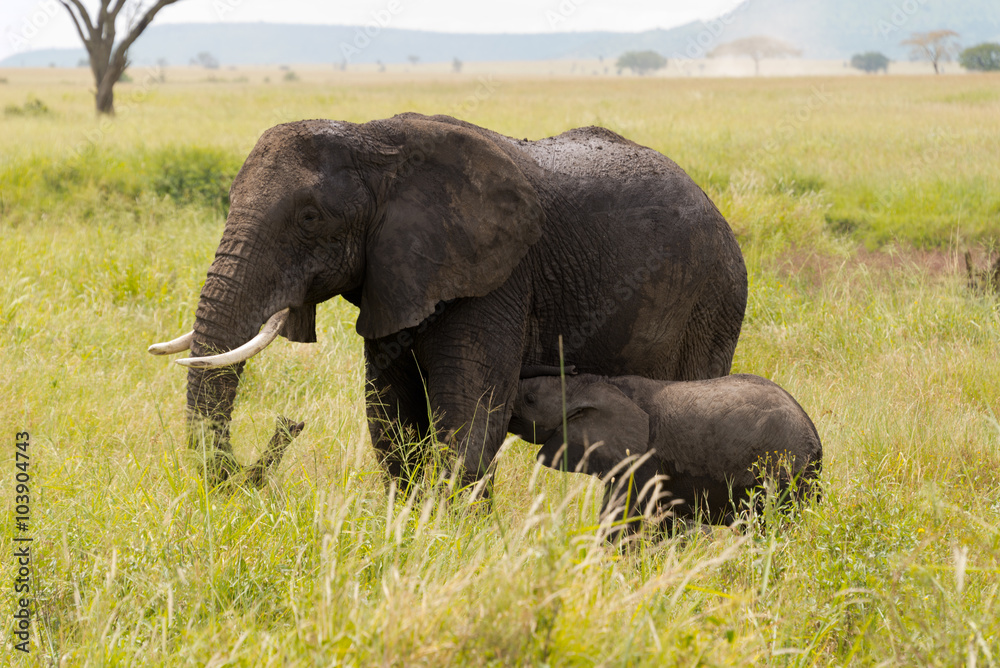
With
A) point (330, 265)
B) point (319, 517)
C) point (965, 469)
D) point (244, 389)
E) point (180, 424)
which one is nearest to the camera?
point (319, 517)

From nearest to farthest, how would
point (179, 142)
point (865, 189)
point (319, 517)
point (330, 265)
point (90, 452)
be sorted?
point (319, 517) → point (330, 265) → point (90, 452) → point (865, 189) → point (179, 142)

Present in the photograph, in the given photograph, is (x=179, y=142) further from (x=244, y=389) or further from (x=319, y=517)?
(x=319, y=517)

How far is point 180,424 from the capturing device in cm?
495

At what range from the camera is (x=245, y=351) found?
3.22 meters

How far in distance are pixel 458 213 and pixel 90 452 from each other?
2135 millimetres

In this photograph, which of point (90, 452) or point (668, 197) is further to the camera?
point (90, 452)

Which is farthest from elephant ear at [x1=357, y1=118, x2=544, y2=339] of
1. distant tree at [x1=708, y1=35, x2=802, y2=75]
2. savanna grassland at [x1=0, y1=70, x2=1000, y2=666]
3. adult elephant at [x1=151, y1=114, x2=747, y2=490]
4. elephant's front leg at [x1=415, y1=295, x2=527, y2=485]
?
distant tree at [x1=708, y1=35, x2=802, y2=75]

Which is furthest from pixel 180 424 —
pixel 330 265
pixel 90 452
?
pixel 330 265

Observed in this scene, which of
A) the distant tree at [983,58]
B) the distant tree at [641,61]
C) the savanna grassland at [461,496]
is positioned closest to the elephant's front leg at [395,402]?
the savanna grassland at [461,496]

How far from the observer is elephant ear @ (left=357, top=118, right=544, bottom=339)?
345 cm

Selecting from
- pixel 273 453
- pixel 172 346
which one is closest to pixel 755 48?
pixel 273 453

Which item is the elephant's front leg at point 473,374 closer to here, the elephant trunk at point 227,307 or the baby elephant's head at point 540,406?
the baby elephant's head at point 540,406

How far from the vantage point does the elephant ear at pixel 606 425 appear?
370 centimetres

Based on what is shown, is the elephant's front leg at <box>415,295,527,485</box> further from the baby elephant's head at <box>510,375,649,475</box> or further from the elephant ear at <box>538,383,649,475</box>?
the elephant ear at <box>538,383,649,475</box>
